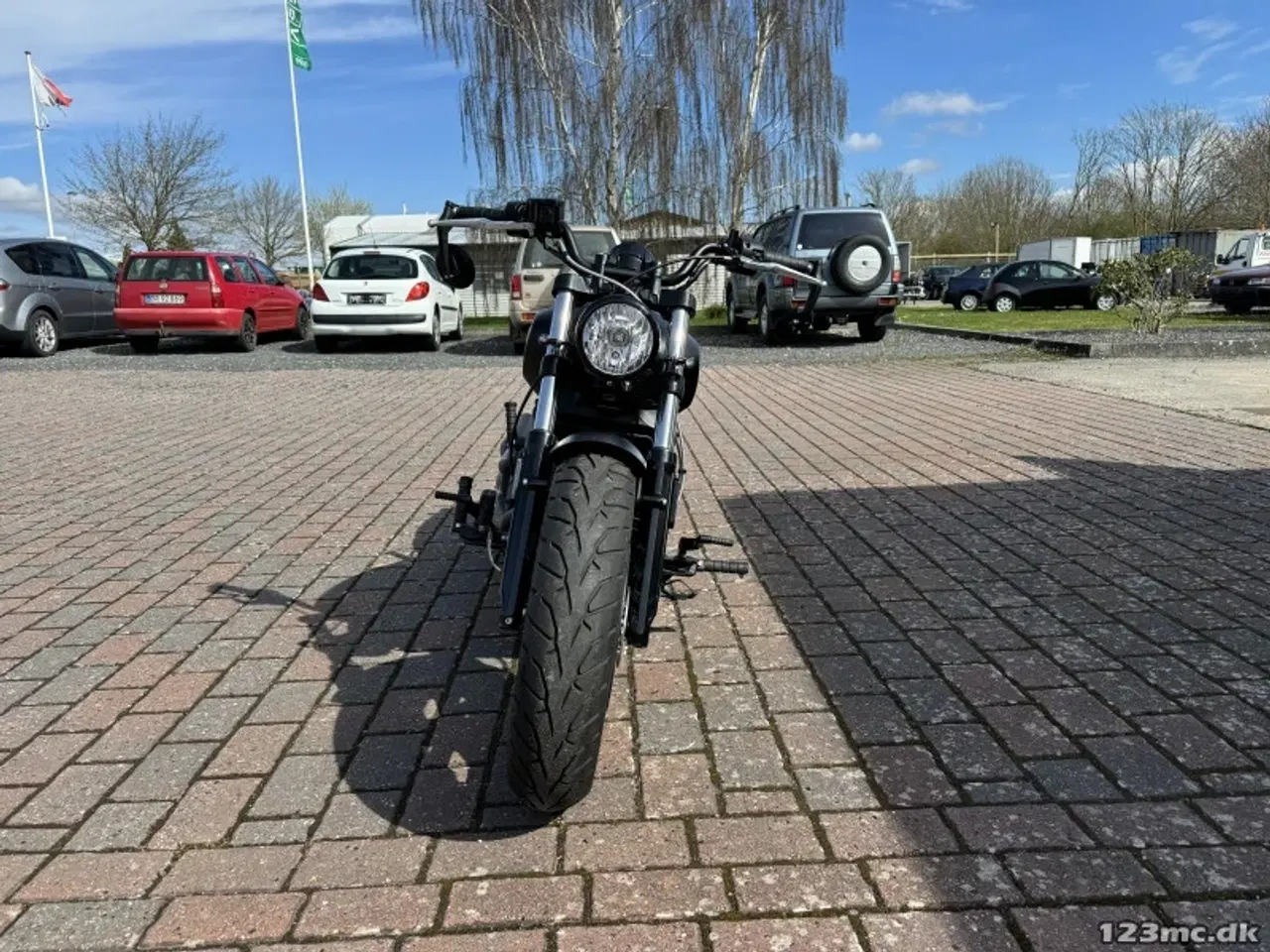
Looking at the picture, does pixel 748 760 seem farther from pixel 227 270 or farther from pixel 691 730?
pixel 227 270

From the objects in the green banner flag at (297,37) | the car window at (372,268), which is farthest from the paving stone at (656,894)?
the green banner flag at (297,37)

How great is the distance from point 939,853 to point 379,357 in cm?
1430

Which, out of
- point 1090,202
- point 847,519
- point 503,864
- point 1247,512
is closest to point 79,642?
point 503,864

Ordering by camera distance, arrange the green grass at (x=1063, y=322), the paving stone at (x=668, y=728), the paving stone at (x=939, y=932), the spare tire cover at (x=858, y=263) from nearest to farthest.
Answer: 1. the paving stone at (x=939, y=932)
2. the paving stone at (x=668, y=728)
3. the spare tire cover at (x=858, y=263)
4. the green grass at (x=1063, y=322)

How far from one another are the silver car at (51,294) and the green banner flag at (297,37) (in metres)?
19.2

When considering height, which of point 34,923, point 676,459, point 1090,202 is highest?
point 1090,202

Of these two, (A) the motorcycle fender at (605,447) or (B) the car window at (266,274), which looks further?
(B) the car window at (266,274)

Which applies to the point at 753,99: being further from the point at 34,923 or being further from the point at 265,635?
the point at 34,923

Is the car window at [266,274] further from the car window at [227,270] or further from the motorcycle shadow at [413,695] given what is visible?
the motorcycle shadow at [413,695]

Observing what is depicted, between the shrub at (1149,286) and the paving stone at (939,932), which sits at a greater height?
the shrub at (1149,286)

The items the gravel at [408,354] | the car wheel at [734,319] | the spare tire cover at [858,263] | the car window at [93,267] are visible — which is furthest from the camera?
the car wheel at [734,319]

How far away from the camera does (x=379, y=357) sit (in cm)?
1542

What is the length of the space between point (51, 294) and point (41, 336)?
0.71 m

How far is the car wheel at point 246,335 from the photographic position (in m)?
16.1
